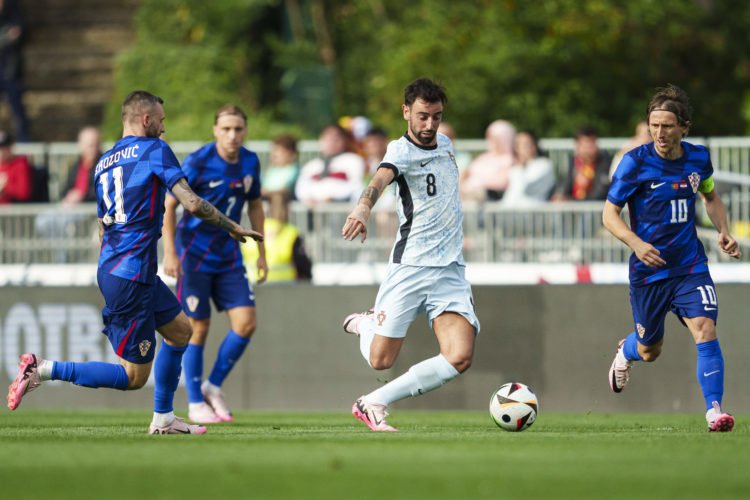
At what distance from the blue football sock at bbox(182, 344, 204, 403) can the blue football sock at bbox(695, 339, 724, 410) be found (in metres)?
4.28

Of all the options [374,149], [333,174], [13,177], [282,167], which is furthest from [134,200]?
[13,177]

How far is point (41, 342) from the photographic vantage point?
43.8 feet

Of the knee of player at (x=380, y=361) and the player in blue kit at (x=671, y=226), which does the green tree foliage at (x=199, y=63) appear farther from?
the player in blue kit at (x=671, y=226)

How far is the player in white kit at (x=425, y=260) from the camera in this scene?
8.83 m

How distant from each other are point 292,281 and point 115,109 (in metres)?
9.36

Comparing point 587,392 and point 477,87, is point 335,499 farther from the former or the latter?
point 477,87

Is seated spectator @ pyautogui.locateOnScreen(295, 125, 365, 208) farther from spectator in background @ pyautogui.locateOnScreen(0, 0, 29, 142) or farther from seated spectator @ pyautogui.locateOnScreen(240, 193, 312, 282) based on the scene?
spectator in background @ pyautogui.locateOnScreen(0, 0, 29, 142)

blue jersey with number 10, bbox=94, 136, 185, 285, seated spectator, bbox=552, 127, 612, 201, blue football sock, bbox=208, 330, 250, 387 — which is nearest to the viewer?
blue jersey with number 10, bbox=94, 136, 185, 285

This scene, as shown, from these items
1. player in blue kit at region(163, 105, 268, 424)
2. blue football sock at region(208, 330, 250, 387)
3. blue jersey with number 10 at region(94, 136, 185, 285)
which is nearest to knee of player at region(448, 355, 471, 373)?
blue jersey with number 10 at region(94, 136, 185, 285)

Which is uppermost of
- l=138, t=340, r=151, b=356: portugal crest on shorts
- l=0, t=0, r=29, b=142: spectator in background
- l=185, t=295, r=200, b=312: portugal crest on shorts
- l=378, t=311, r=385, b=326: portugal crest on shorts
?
l=0, t=0, r=29, b=142: spectator in background

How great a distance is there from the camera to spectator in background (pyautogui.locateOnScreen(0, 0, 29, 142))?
20188mm

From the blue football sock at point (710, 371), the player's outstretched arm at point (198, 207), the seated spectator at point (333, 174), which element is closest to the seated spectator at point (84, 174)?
the seated spectator at point (333, 174)

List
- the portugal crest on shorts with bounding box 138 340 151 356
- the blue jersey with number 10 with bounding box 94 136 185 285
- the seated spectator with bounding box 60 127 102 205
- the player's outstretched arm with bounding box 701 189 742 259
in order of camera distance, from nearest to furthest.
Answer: the blue jersey with number 10 with bounding box 94 136 185 285
the portugal crest on shorts with bounding box 138 340 151 356
the player's outstretched arm with bounding box 701 189 742 259
the seated spectator with bounding box 60 127 102 205

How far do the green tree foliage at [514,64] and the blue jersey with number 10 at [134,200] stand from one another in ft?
40.4
